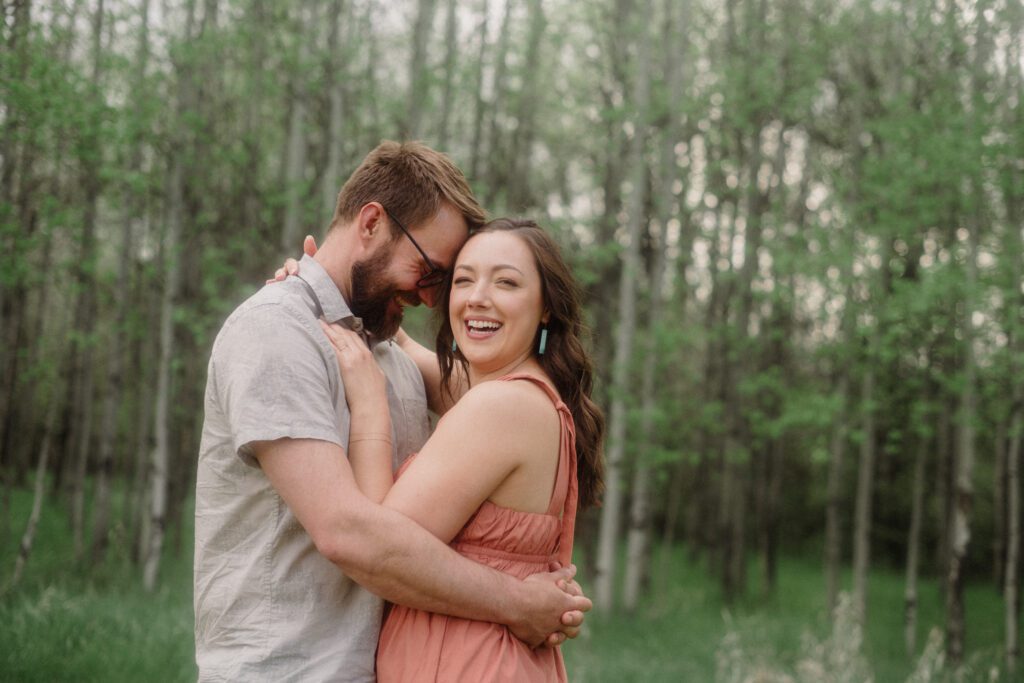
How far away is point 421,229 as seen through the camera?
100 inches

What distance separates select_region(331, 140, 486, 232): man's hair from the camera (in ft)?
8.26

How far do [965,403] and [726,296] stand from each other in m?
6.15

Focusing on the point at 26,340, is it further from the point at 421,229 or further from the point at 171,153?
the point at 421,229

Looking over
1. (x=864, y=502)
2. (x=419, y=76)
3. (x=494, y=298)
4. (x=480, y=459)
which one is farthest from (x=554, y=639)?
(x=864, y=502)

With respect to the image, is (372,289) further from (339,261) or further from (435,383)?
(435,383)

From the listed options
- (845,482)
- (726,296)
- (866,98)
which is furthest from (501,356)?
(845,482)

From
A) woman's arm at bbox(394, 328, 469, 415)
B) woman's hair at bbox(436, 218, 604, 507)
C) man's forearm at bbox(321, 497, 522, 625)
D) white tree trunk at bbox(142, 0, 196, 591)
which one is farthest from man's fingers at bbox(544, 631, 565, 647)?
white tree trunk at bbox(142, 0, 196, 591)

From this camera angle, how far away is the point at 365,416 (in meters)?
2.27

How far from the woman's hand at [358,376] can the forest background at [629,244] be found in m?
3.69

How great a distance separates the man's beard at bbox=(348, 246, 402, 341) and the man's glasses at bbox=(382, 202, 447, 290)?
0.22 ft

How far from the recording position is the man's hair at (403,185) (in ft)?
8.26

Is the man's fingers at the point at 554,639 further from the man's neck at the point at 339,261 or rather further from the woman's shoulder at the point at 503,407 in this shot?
the man's neck at the point at 339,261

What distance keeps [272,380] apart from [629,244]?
368 inches

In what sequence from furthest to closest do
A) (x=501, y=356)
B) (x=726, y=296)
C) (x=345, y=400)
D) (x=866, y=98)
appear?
1. (x=726, y=296)
2. (x=866, y=98)
3. (x=501, y=356)
4. (x=345, y=400)
